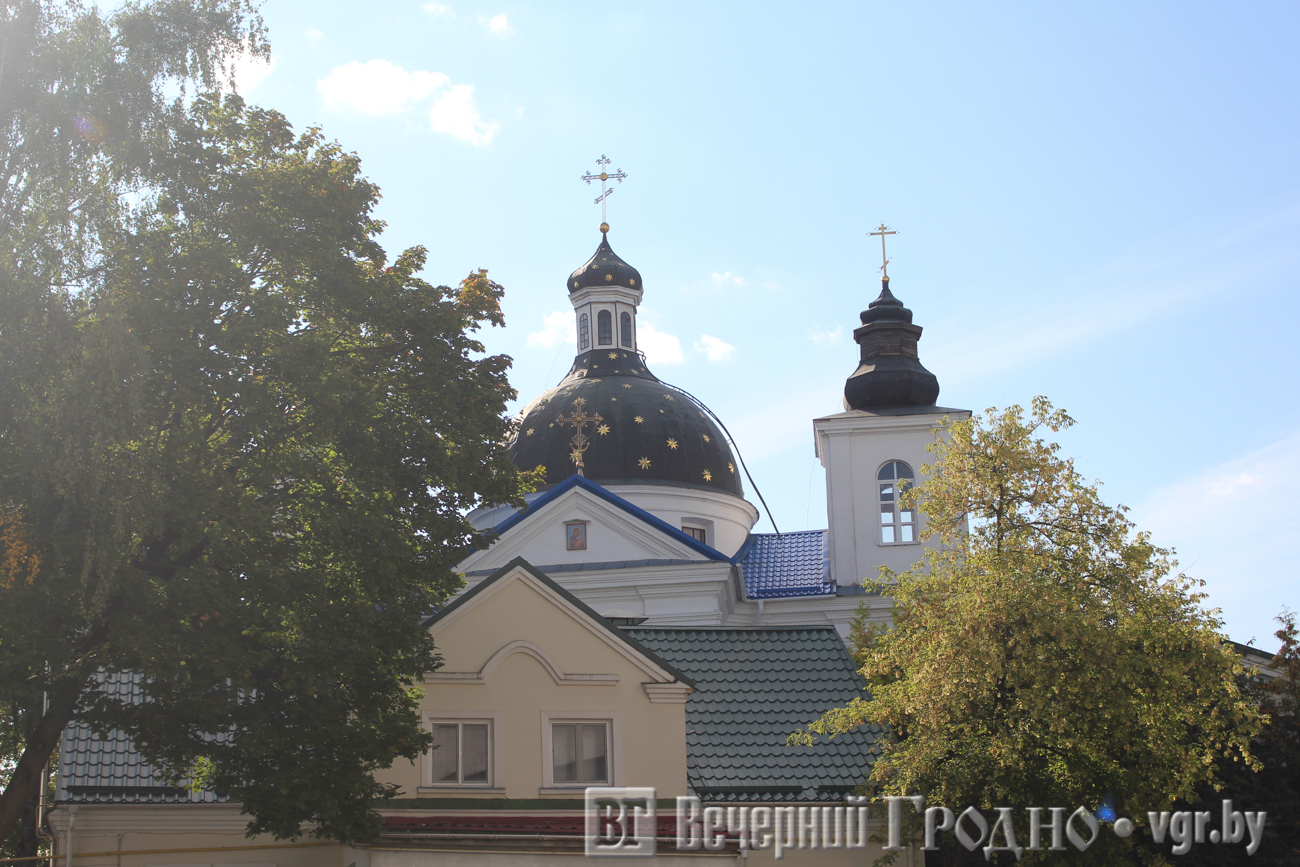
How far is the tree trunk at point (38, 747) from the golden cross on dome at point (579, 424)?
2777cm

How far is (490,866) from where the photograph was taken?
13.4 m

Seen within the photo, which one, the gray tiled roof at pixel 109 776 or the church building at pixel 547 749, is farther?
the gray tiled roof at pixel 109 776

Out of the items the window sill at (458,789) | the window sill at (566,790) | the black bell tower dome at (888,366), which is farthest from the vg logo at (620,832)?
the black bell tower dome at (888,366)

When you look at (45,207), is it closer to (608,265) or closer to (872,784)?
(872,784)

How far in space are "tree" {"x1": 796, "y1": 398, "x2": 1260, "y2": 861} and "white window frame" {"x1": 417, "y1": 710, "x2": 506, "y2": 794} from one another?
3688 millimetres

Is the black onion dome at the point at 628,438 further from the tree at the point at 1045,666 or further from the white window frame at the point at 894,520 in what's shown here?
the tree at the point at 1045,666

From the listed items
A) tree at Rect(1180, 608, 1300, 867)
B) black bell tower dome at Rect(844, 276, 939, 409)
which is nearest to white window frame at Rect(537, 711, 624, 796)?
tree at Rect(1180, 608, 1300, 867)

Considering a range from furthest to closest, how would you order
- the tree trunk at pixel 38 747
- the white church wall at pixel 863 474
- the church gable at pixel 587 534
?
the white church wall at pixel 863 474 < the church gable at pixel 587 534 < the tree trunk at pixel 38 747

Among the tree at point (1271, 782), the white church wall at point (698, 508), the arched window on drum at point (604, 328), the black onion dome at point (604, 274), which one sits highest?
the black onion dome at point (604, 274)

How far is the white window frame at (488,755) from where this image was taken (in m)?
16.0

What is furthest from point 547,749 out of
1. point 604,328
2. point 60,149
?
point 604,328

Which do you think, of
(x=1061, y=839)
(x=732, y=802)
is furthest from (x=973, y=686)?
(x=732, y=802)

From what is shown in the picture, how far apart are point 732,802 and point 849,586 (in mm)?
22422

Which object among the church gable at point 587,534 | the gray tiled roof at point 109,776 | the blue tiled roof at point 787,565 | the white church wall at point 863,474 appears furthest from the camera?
the blue tiled roof at point 787,565
